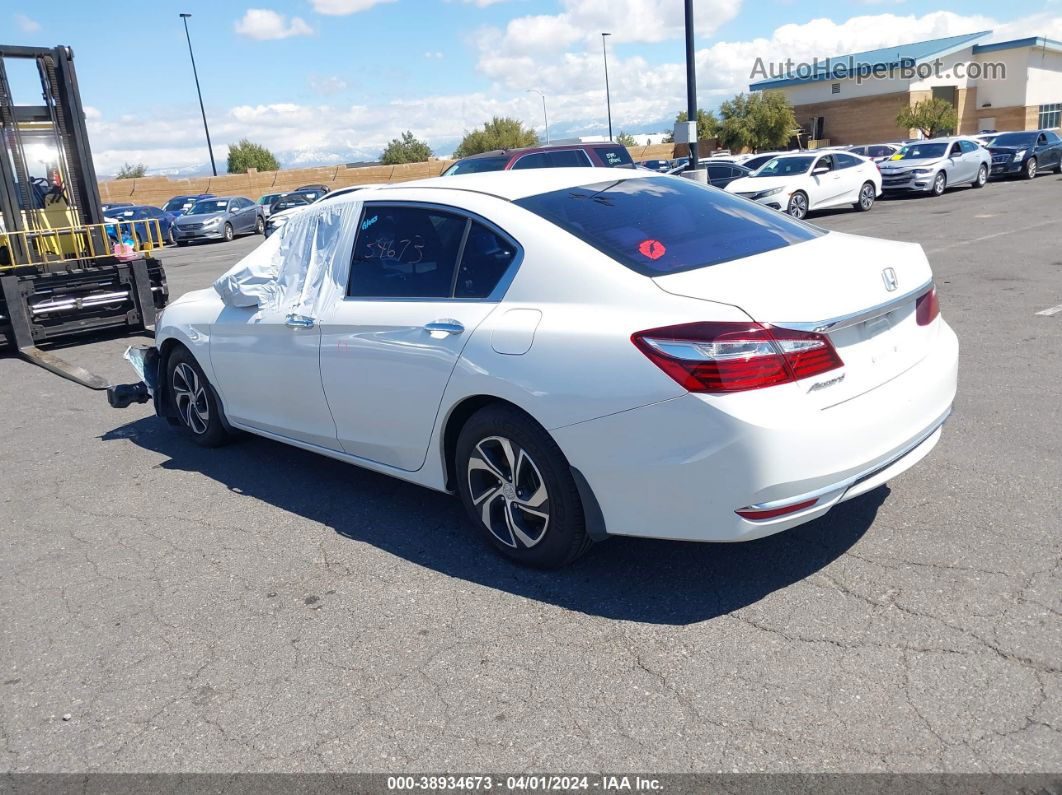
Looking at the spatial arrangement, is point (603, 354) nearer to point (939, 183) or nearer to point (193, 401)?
point (193, 401)

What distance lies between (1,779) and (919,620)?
3.18 m

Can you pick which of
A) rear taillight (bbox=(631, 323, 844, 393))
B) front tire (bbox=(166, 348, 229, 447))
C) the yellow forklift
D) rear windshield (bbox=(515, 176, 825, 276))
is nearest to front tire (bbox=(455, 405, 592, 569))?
rear taillight (bbox=(631, 323, 844, 393))

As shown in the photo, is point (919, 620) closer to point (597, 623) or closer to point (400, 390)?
point (597, 623)

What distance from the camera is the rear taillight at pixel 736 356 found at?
10.3 feet

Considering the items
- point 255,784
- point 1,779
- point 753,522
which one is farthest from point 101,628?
point 753,522

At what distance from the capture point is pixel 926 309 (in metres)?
3.89

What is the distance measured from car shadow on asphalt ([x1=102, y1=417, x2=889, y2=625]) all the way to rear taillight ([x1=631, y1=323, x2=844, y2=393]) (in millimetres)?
958

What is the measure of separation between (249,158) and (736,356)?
7493cm

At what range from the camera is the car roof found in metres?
4.19

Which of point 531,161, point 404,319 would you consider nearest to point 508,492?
point 404,319

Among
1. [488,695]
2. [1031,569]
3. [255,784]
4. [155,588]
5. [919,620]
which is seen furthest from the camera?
[155,588]

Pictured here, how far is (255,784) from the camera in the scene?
275 centimetres

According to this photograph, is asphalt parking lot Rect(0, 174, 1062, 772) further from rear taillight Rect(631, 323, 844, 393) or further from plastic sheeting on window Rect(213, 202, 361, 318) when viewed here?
plastic sheeting on window Rect(213, 202, 361, 318)

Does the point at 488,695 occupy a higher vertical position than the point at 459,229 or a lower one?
lower
